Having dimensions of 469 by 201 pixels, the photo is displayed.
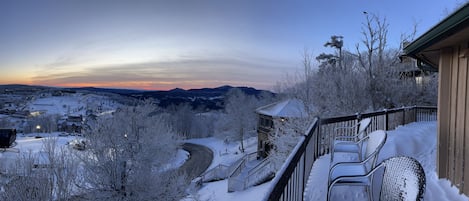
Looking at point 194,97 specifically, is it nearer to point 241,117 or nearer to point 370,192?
Result: point 241,117

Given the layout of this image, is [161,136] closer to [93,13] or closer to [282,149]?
[282,149]

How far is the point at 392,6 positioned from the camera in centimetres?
1856

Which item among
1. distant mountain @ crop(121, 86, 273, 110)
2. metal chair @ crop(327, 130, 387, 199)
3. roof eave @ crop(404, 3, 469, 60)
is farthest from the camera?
distant mountain @ crop(121, 86, 273, 110)

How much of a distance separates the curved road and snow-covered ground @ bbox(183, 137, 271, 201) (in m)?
0.76

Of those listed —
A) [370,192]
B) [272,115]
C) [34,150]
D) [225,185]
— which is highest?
[370,192]

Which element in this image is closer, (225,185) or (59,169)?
(59,169)

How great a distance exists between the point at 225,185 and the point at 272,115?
291 inches

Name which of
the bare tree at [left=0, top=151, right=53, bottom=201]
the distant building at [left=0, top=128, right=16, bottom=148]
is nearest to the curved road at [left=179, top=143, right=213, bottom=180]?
the distant building at [left=0, top=128, right=16, bottom=148]

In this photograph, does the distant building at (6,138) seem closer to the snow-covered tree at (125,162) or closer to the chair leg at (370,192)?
the snow-covered tree at (125,162)

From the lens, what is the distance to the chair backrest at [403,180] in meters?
1.90

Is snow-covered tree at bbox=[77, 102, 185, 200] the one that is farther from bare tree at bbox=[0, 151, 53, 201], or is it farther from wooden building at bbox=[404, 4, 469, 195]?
wooden building at bbox=[404, 4, 469, 195]

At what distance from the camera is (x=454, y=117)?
12.6 feet

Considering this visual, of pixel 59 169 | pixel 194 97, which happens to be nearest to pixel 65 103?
pixel 194 97

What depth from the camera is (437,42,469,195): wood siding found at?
11.5ft
